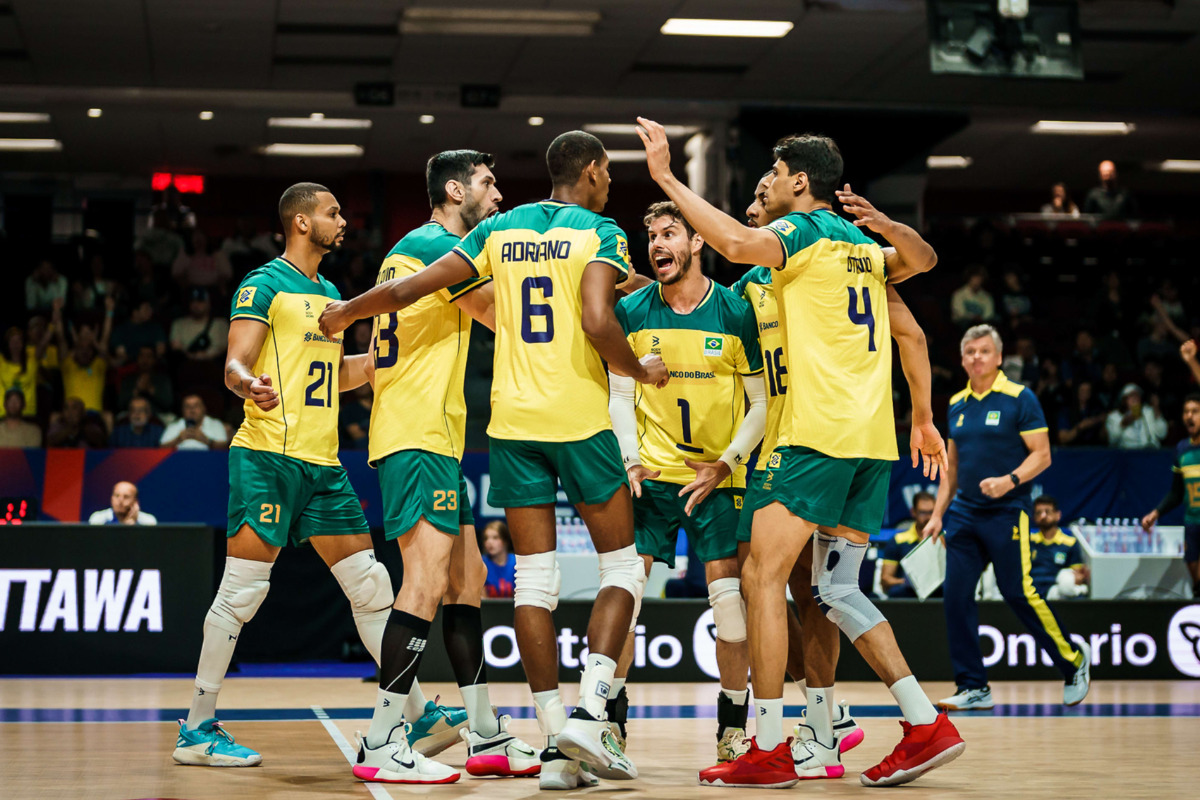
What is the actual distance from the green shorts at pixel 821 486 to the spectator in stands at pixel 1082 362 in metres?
12.9

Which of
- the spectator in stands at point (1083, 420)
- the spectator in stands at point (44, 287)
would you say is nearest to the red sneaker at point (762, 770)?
the spectator in stands at point (1083, 420)

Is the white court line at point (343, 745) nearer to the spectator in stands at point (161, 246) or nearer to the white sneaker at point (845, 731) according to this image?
the white sneaker at point (845, 731)

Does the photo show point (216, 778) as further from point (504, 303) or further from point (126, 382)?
point (126, 382)

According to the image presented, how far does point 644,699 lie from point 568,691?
0.58m

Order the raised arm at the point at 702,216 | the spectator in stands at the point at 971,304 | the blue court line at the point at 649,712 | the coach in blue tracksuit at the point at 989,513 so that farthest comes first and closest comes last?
the spectator in stands at the point at 971,304
the coach in blue tracksuit at the point at 989,513
the blue court line at the point at 649,712
the raised arm at the point at 702,216

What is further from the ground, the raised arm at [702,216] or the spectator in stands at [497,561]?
the raised arm at [702,216]

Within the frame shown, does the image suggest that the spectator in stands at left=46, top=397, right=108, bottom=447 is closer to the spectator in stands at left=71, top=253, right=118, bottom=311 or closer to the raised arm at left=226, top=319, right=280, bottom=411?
the spectator in stands at left=71, top=253, right=118, bottom=311

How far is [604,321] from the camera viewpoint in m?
4.34

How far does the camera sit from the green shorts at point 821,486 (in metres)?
4.51

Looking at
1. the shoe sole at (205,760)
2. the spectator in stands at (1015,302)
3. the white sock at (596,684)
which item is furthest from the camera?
the spectator in stands at (1015,302)

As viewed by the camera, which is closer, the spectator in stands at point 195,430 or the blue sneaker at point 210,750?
the blue sneaker at point 210,750

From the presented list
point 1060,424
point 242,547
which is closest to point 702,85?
point 1060,424

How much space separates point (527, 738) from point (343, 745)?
2.77 feet

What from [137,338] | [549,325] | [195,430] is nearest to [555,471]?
[549,325]
